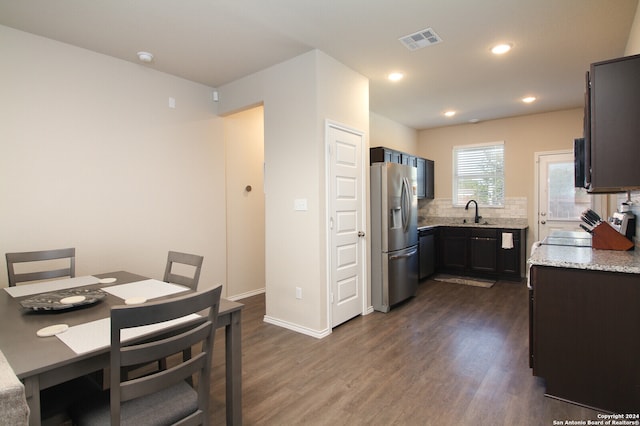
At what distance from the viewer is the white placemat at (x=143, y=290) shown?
197cm

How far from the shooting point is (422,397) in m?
2.24

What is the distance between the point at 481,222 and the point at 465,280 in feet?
3.93

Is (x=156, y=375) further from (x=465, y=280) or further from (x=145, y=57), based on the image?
(x=465, y=280)

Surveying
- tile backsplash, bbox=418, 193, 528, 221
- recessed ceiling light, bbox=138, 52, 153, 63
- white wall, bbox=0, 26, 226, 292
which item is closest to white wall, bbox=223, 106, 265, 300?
white wall, bbox=0, 26, 226, 292

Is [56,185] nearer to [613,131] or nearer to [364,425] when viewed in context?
[364,425]

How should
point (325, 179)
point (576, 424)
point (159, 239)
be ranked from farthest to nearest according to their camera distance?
point (159, 239), point (325, 179), point (576, 424)

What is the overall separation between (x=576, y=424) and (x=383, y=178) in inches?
108

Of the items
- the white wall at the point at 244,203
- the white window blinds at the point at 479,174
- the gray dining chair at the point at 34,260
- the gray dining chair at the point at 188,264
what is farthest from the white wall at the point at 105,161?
the white window blinds at the point at 479,174

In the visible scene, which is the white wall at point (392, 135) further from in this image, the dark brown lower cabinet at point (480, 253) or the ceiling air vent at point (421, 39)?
the ceiling air vent at point (421, 39)

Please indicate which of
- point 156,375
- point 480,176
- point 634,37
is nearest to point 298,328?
point 156,375

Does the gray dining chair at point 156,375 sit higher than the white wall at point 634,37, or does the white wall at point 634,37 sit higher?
the white wall at point 634,37

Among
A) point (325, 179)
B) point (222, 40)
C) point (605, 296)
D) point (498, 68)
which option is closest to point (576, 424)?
point (605, 296)

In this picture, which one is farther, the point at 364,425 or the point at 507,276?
the point at 507,276

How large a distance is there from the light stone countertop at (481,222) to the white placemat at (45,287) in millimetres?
4463
